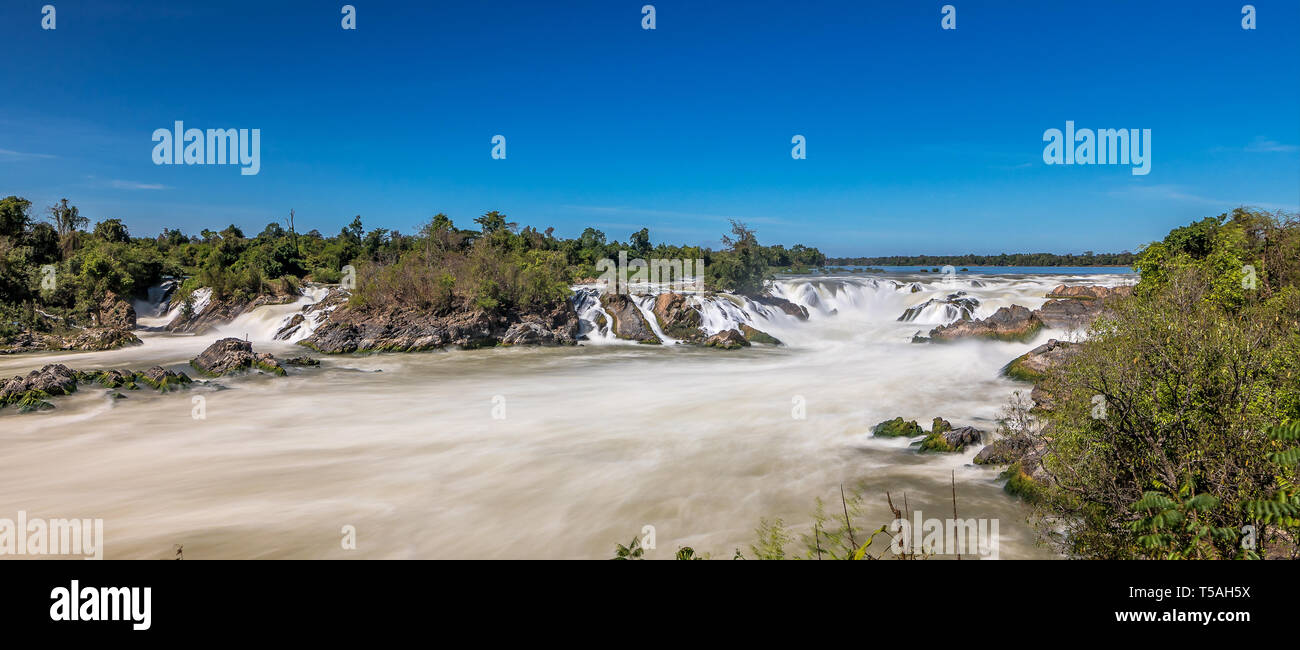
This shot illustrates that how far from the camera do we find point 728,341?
2816 cm

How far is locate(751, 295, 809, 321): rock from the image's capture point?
3528 centimetres

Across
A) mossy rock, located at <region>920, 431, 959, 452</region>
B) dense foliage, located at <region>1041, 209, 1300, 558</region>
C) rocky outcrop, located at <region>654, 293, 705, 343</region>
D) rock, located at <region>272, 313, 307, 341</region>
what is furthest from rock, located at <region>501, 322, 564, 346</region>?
dense foliage, located at <region>1041, 209, 1300, 558</region>

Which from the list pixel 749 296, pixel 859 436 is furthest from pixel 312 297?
pixel 859 436

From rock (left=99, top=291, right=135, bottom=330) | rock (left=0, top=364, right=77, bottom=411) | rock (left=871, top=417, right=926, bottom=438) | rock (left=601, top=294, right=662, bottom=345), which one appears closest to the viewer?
rock (left=871, top=417, right=926, bottom=438)

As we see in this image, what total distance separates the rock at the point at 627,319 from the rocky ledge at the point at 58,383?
18269 millimetres

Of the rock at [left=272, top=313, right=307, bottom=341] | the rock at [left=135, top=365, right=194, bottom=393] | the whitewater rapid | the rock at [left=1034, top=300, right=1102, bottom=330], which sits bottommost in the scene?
the whitewater rapid

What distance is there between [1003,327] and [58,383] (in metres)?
32.1

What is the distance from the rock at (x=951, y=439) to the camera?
11.8 m

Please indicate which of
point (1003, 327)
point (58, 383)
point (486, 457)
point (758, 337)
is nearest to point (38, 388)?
point (58, 383)

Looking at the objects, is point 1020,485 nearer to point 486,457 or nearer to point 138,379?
point 486,457

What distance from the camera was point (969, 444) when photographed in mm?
11883

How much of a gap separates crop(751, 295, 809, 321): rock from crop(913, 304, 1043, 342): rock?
9.19 meters

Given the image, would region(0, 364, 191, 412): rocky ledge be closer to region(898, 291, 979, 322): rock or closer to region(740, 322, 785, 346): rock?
region(740, 322, 785, 346): rock
